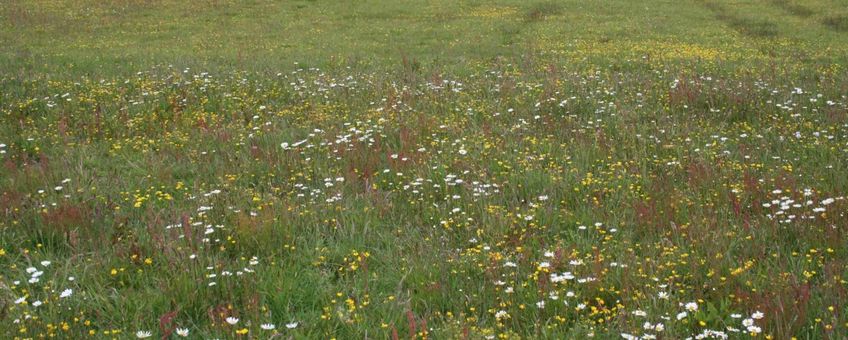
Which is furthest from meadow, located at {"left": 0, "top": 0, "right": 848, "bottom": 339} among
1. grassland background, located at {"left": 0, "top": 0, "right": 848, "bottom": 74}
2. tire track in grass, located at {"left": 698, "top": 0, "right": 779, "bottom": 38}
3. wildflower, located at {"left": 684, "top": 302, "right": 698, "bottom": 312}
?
tire track in grass, located at {"left": 698, "top": 0, "right": 779, "bottom": 38}

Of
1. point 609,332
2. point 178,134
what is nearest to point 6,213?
point 178,134

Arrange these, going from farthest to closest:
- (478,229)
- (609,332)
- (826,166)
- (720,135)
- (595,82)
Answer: (595,82) < (720,135) < (826,166) < (478,229) < (609,332)

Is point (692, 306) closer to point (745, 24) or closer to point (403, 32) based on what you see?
point (403, 32)

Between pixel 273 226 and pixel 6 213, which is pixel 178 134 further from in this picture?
pixel 273 226

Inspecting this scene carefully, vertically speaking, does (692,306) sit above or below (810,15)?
above

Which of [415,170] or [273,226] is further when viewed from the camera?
[415,170]

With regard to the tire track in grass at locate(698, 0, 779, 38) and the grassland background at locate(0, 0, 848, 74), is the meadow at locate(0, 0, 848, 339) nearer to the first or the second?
the grassland background at locate(0, 0, 848, 74)

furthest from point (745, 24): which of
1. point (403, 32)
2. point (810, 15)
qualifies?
point (403, 32)

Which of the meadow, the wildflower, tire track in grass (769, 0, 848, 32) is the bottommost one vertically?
tire track in grass (769, 0, 848, 32)

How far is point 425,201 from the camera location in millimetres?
7598

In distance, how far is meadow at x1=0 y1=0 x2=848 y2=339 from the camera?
517cm

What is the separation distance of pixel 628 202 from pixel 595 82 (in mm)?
6863

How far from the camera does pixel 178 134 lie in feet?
34.6

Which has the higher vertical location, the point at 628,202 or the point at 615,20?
the point at 628,202
